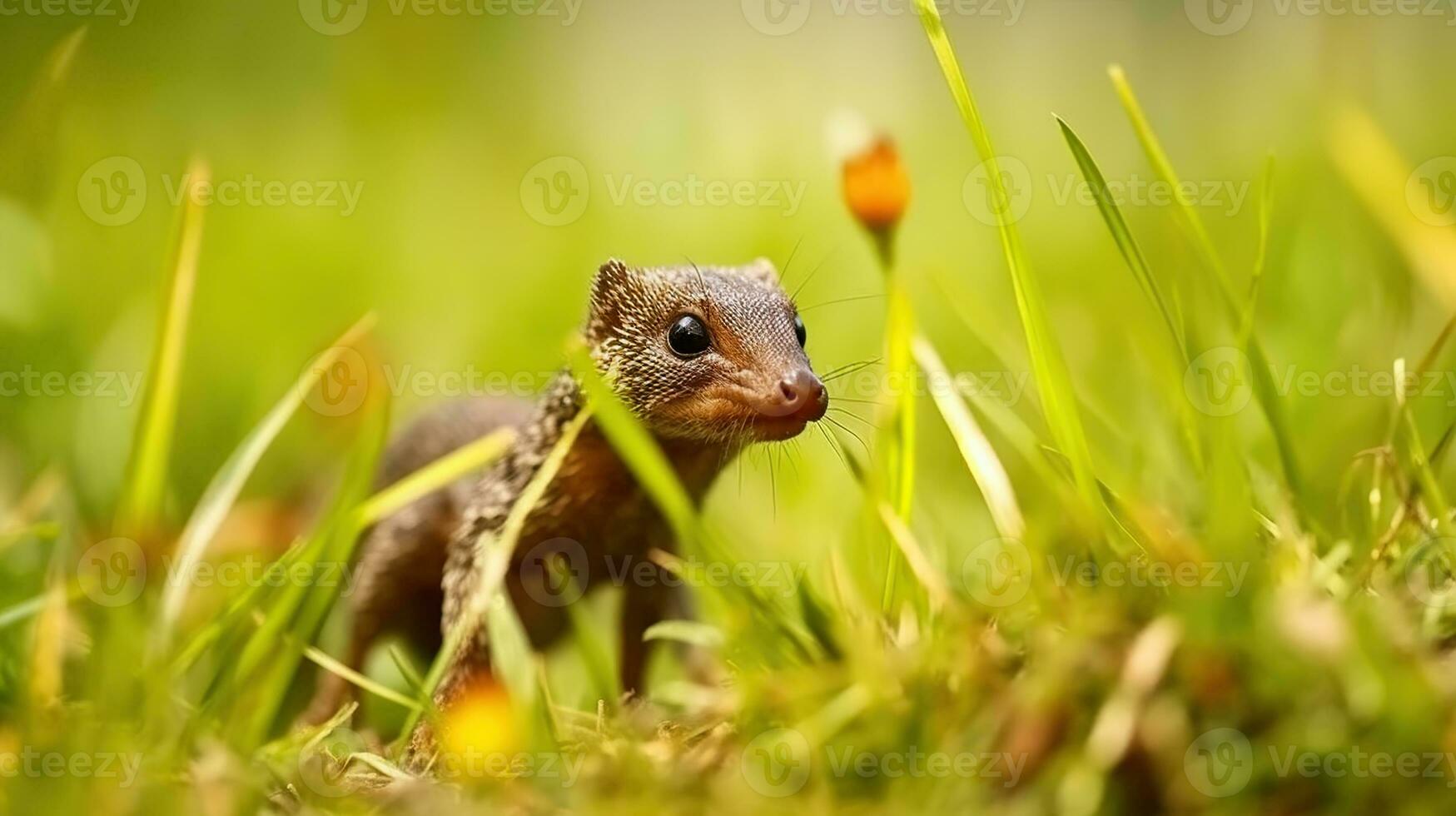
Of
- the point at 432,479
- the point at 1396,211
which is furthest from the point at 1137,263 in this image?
the point at 432,479

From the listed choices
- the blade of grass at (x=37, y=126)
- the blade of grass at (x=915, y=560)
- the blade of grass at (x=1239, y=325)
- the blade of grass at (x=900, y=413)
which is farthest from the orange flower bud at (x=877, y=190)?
the blade of grass at (x=37, y=126)

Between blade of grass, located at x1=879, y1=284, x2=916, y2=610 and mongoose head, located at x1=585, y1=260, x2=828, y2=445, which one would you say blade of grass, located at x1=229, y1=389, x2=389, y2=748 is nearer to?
mongoose head, located at x1=585, y1=260, x2=828, y2=445

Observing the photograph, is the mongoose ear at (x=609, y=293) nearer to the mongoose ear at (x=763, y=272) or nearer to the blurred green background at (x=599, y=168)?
the mongoose ear at (x=763, y=272)

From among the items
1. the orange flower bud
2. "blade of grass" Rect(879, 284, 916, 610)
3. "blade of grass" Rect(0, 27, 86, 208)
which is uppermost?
"blade of grass" Rect(0, 27, 86, 208)

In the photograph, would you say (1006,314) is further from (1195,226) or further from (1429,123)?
(1195,226)

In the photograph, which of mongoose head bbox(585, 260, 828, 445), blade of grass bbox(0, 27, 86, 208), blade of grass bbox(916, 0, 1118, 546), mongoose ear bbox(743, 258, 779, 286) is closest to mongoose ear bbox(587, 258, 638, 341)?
mongoose head bbox(585, 260, 828, 445)

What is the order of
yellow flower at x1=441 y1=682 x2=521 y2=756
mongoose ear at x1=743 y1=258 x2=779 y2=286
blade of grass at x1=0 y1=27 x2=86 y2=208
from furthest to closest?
mongoose ear at x1=743 y1=258 x2=779 y2=286, blade of grass at x1=0 y1=27 x2=86 y2=208, yellow flower at x1=441 y1=682 x2=521 y2=756

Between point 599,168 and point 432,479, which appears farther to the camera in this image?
point 599,168

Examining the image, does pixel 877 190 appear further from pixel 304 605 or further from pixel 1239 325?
pixel 304 605
